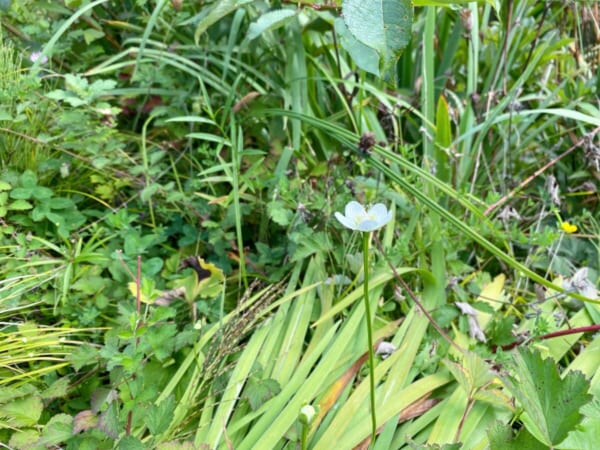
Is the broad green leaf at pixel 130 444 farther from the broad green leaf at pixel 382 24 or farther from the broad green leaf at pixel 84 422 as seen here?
the broad green leaf at pixel 382 24

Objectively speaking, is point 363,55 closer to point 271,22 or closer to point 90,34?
point 271,22

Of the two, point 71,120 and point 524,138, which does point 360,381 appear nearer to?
point 71,120

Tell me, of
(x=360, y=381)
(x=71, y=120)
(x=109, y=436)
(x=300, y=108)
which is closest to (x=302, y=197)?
(x=300, y=108)

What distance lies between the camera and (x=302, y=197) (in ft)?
4.89

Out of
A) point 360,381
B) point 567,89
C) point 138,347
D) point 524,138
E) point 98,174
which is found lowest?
point 360,381

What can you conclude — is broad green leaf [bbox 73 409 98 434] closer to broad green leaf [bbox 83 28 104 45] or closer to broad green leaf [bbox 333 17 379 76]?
broad green leaf [bbox 333 17 379 76]

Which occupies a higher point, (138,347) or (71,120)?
(71,120)

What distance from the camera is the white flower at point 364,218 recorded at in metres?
0.78

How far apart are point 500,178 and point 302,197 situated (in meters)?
Answer: 0.66

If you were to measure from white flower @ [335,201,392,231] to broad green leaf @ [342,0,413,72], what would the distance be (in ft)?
0.66

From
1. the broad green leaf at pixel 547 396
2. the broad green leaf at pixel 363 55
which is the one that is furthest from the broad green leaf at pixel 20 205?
the broad green leaf at pixel 547 396

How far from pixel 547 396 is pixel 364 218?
0.40 m

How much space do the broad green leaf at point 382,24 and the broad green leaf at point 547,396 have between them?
0.53 m

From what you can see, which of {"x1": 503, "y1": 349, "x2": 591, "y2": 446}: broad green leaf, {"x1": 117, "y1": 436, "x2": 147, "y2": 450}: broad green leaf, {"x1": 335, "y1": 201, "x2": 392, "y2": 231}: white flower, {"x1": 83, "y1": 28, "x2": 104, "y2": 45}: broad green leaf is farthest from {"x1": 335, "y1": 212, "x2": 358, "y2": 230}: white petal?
{"x1": 83, "y1": 28, "x2": 104, "y2": 45}: broad green leaf
